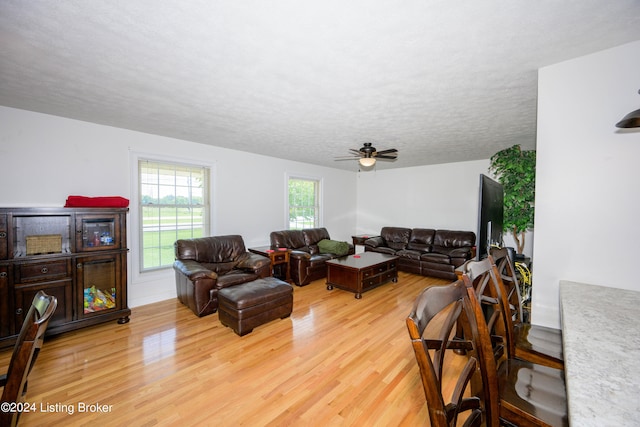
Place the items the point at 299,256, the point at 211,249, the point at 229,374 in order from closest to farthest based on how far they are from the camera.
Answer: the point at 229,374 < the point at 211,249 < the point at 299,256

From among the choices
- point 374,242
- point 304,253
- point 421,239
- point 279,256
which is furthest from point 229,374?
point 421,239

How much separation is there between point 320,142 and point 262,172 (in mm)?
1618

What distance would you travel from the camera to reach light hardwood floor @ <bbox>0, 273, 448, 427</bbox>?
170cm

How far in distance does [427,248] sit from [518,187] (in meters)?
2.81

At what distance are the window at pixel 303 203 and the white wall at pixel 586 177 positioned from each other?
4.54 meters

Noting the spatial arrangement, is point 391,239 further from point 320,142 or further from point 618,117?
point 618,117

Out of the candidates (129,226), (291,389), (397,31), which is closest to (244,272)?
(129,226)

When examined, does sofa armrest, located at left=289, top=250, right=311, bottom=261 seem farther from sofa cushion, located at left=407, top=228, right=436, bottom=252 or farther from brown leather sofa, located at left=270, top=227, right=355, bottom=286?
sofa cushion, located at left=407, top=228, right=436, bottom=252

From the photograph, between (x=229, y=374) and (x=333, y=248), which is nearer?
(x=229, y=374)

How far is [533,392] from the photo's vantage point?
116 cm

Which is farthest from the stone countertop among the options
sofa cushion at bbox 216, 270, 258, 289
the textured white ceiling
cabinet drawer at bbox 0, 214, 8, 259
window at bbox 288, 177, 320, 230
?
window at bbox 288, 177, 320, 230

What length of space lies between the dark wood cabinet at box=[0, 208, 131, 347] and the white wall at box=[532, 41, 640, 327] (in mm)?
4275

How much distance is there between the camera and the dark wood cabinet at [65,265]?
2.39 metres

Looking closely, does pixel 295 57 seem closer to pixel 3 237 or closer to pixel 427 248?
pixel 3 237
